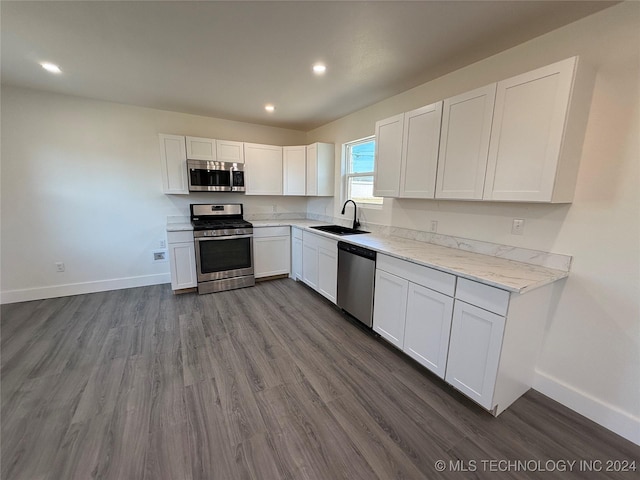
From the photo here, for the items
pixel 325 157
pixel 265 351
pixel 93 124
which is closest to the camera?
pixel 265 351

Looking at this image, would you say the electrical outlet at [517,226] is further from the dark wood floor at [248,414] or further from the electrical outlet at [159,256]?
the electrical outlet at [159,256]

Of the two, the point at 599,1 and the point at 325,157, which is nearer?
the point at 599,1

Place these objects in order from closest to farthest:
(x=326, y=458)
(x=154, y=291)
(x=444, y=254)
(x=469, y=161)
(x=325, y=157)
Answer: (x=326, y=458)
(x=469, y=161)
(x=444, y=254)
(x=154, y=291)
(x=325, y=157)

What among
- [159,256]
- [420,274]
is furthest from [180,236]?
[420,274]

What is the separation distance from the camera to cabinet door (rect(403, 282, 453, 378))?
6.09 feet

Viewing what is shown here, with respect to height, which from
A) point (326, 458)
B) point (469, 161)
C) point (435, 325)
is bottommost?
point (326, 458)

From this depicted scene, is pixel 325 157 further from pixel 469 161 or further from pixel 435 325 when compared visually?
pixel 435 325

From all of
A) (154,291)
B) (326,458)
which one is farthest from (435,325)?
(154,291)

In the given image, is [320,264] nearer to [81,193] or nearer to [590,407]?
[590,407]

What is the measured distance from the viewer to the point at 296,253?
13.6ft

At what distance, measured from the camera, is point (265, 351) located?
2.34 meters

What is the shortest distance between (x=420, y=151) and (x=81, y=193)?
426cm

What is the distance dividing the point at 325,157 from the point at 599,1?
3.02m

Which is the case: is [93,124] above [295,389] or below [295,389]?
above
